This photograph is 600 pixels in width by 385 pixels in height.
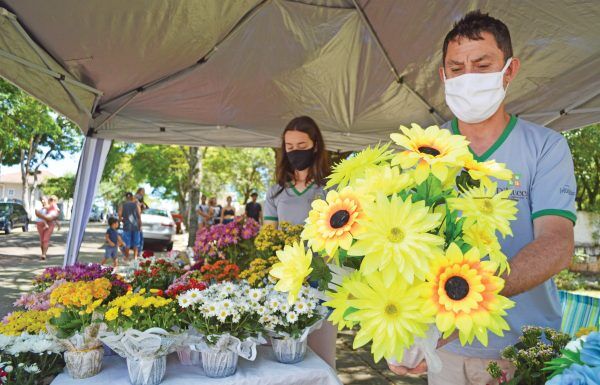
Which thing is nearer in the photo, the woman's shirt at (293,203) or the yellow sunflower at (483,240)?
the yellow sunflower at (483,240)

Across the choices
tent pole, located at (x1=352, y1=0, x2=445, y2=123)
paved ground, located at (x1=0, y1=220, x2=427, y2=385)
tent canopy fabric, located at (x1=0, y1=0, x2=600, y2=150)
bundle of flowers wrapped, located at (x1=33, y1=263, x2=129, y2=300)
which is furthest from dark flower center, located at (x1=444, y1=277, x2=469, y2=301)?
tent pole, located at (x1=352, y1=0, x2=445, y2=123)

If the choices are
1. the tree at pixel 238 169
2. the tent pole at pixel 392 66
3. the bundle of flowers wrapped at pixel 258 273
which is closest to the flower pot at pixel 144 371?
the bundle of flowers wrapped at pixel 258 273

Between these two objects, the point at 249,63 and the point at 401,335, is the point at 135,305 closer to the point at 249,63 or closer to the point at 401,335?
the point at 401,335

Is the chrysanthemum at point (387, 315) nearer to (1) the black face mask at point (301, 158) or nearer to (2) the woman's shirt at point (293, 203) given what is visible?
(2) the woman's shirt at point (293, 203)

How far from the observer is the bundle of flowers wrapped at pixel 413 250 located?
61cm

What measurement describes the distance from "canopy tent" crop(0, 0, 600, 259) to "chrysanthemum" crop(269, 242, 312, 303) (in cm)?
332

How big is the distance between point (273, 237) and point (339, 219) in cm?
196

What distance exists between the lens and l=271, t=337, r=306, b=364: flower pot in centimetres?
207

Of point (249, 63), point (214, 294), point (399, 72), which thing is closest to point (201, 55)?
point (249, 63)

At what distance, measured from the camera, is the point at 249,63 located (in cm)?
466

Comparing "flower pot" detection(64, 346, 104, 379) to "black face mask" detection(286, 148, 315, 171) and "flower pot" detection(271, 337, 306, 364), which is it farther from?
"black face mask" detection(286, 148, 315, 171)

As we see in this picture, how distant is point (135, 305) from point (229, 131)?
4468mm

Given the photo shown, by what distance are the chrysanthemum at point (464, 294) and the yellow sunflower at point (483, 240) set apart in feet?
0.17

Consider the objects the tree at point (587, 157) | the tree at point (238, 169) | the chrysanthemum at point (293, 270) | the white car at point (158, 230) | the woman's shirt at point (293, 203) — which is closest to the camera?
the chrysanthemum at point (293, 270)
